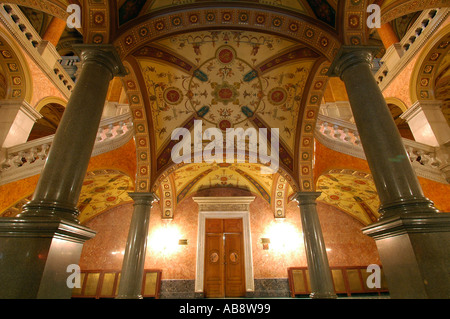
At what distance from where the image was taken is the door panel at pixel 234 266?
8.82m

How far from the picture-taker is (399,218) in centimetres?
204

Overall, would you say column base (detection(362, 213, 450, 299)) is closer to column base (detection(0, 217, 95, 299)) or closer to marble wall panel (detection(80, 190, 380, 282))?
column base (detection(0, 217, 95, 299))

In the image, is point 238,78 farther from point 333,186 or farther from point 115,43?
point 333,186

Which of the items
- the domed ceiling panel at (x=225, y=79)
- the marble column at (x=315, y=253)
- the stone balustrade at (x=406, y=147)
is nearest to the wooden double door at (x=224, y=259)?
the marble column at (x=315, y=253)

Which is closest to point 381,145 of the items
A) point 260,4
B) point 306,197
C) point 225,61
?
point 260,4

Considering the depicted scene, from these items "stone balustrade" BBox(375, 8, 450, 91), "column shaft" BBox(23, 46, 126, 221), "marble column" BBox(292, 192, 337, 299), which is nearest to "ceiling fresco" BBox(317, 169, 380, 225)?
"marble column" BBox(292, 192, 337, 299)

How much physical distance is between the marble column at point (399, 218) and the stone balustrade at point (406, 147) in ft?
13.1

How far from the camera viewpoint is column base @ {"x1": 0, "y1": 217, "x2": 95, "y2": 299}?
1838 millimetres

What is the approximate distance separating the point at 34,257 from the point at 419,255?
3036mm

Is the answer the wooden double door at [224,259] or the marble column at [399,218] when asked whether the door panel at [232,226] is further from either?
the marble column at [399,218]

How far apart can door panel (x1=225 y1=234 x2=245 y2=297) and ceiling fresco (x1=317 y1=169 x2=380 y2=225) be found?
3.80m

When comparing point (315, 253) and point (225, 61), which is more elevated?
point (225, 61)

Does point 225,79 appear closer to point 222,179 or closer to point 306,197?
point 306,197

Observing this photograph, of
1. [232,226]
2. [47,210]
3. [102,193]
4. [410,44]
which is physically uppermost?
[410,44]
